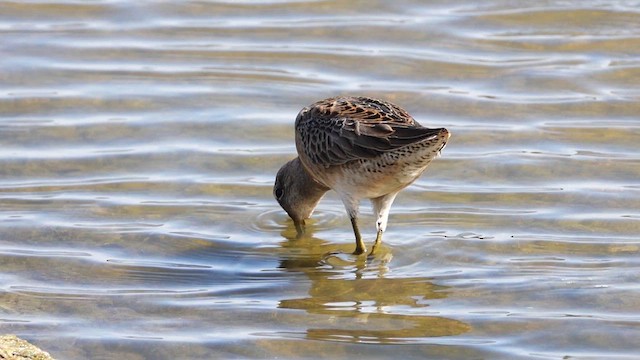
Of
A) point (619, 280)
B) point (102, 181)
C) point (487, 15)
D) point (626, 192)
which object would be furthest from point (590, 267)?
point (487, 15)

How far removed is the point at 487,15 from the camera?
32.4 feet

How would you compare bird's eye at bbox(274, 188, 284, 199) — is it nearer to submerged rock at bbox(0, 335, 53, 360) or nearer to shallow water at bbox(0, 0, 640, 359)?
shallow water at bbox(0, 0, 640, 359)

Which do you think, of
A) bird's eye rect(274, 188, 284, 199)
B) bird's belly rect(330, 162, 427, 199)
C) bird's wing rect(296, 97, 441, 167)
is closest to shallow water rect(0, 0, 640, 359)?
bird's eye rect(274, 188, 284, 199)

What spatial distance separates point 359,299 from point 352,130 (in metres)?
0.92

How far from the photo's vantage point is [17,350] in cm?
473

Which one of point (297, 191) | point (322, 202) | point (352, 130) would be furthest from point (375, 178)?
point (322, 202)

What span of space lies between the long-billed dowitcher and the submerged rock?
215cm

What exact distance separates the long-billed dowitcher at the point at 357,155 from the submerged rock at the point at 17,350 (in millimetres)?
2153

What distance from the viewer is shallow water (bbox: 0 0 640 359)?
5.69 metres

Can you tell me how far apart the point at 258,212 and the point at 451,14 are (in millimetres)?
3115

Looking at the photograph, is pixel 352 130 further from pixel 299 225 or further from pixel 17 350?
pixel 17 350

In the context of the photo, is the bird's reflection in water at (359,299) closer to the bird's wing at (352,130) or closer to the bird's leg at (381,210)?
the bird's leg at (381,210)

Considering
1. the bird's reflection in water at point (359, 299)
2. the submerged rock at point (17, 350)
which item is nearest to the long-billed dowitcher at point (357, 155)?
the bird's reflection in water at point (359, 299)

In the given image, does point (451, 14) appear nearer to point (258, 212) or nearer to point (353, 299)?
point (258, 212)
